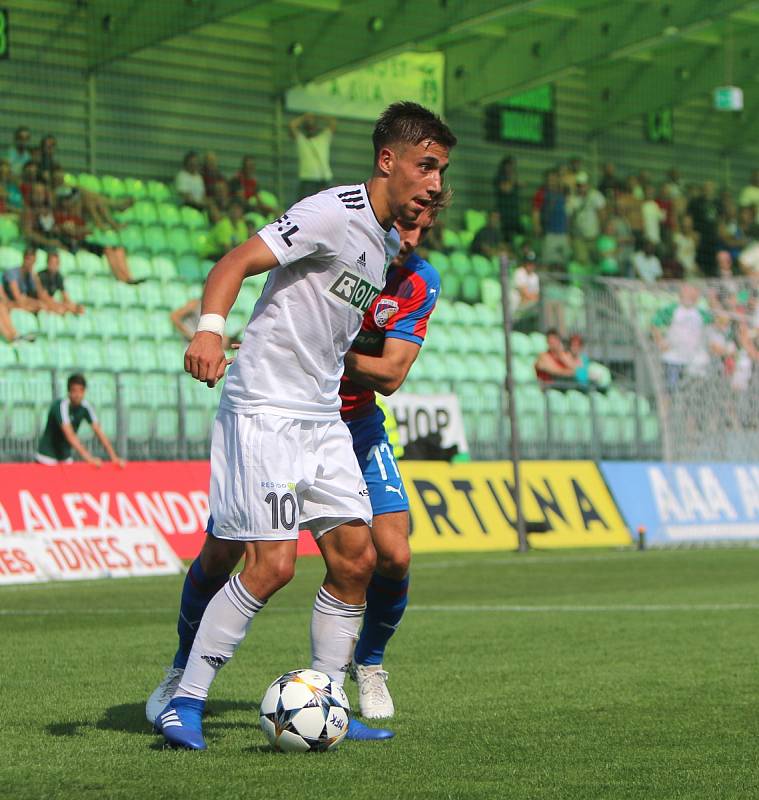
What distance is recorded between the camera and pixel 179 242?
21703 mm

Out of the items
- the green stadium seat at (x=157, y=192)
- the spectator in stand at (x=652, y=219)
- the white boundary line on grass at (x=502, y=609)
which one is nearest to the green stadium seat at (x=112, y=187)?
the green stadium seat at (x=157, y=192)

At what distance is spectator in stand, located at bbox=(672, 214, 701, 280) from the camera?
2828 cm

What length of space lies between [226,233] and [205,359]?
16.9 metres

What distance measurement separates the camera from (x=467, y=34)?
1128 inches

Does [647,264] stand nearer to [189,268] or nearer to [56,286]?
[189,268]

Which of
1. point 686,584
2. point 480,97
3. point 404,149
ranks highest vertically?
point 480,97

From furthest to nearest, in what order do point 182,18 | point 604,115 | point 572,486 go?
point 604,115 → point 182,18 → point 572,486

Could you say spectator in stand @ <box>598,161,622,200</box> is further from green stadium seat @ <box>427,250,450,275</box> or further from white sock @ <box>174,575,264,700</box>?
white sock @ <box>174,575,264,700</box>

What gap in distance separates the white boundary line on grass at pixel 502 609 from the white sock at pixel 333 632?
5.06 meters

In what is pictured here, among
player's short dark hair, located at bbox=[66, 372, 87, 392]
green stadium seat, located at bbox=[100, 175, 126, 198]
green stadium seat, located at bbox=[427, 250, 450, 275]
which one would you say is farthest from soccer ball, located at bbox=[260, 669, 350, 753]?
green stadium seat, located at bbox=[427, 250, 450, 275]

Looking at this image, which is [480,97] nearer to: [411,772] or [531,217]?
[531,217]

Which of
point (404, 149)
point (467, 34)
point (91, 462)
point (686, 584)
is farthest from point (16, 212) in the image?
point (404, 149)

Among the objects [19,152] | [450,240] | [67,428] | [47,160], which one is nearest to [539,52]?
[450,240]

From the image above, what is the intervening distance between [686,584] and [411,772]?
8720 mm
